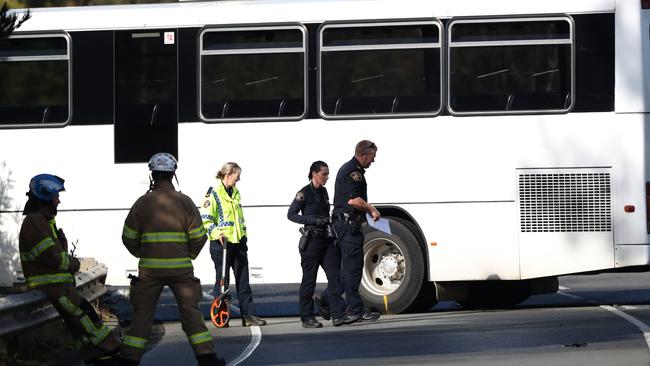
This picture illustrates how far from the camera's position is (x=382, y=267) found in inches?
704

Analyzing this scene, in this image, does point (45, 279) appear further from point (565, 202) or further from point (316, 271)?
point (565, 202)

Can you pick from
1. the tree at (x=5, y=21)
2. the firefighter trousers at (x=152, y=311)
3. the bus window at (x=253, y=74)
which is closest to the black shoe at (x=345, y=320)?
the bus window at (x=253, y=74)

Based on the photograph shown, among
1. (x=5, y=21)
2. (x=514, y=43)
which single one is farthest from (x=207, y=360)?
(x=514, y=43)

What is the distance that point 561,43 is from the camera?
17.4 metres

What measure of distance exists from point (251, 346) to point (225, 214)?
107 inches

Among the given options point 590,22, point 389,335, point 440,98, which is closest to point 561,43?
point 590,22

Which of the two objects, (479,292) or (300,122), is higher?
(300,122)

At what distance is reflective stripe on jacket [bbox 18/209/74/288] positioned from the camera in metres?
11.6

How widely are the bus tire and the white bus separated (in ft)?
0.09

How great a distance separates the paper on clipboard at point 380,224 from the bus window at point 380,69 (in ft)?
5.10

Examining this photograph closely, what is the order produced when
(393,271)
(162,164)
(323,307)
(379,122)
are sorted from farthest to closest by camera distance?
1. (393,271)
2. (379,122)
3. (323,307)
4. (162,164)

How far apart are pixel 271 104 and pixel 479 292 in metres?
3.57

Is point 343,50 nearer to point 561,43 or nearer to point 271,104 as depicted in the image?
point 271,104

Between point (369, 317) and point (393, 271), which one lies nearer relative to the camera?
point (369, 317)
